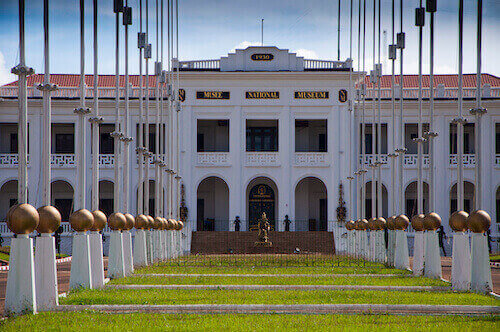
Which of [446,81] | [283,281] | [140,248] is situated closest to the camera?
[283,281]

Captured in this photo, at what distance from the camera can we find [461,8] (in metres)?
17.7

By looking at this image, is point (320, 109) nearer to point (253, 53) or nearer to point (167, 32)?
point (253, 53)

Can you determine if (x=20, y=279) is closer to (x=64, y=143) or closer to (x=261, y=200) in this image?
(x=261, y=200)

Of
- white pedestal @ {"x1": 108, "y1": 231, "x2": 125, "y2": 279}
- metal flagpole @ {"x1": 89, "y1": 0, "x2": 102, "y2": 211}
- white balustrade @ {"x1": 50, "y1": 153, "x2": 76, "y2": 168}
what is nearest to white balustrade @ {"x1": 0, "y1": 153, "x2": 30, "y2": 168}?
white balustrade @ {"x1": 50, "y1": 153, "x2": 76, "y2": 168}

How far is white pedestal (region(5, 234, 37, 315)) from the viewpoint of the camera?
10984mm

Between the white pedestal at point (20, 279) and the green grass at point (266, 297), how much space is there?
1662 millimetres

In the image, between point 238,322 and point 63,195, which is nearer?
point 238,322

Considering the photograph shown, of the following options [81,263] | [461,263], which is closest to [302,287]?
[461,263]

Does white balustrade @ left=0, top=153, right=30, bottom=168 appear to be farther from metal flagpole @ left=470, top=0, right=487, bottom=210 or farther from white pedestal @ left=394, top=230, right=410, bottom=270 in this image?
metal flagpole @ left=470, top=0, right=487, bottom=210

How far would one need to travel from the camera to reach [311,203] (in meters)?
53.2

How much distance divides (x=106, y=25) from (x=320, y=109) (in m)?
26.8

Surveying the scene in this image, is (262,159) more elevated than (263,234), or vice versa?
(262,159)

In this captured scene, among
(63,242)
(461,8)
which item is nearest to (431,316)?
(461,8)

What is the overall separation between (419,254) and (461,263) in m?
5.10
